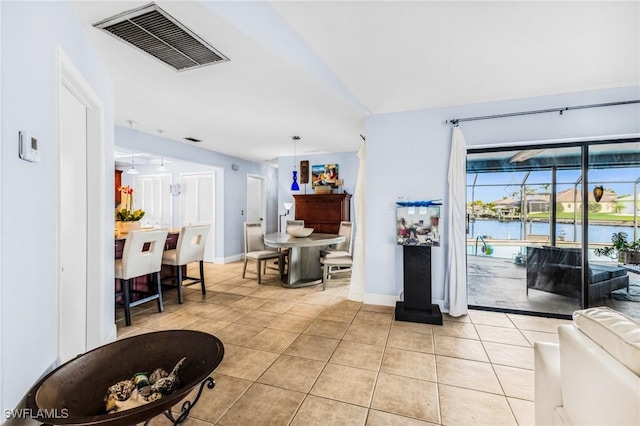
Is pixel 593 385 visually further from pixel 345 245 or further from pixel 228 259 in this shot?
pixel 228 259

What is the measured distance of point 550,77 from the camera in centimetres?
263

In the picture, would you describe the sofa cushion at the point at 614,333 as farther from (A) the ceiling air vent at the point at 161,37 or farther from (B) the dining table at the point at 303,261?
(B) the dining table at the point at 303,261

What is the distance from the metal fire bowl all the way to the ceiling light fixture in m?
3.60

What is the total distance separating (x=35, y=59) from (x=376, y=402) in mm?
2439

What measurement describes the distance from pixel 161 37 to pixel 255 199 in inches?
218

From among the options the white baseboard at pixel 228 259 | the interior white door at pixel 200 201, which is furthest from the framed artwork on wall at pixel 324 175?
the white baseboard at pixel 228 259

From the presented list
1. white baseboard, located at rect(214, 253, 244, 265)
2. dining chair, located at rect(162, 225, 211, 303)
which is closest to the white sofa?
dining chair, located at rect(162, 225, 211, 303)

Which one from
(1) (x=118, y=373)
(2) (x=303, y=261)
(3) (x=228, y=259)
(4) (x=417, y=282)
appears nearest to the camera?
(1) (x=118, y=373)

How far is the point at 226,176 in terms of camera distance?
6145 millimetres

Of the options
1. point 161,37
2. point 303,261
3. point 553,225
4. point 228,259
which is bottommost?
point 228,259

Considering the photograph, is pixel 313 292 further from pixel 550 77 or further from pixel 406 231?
pixel 550 77

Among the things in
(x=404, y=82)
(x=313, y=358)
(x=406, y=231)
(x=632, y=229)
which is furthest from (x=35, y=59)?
(x=632, y=229)

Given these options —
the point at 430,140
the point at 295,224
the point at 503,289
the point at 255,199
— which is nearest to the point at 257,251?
the point at 295,224

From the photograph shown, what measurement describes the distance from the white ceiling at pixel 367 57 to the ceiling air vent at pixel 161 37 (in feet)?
0.19
